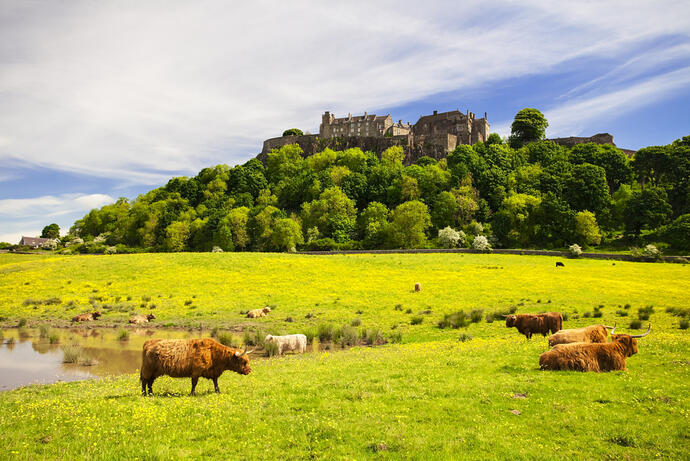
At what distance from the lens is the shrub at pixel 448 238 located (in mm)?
75562

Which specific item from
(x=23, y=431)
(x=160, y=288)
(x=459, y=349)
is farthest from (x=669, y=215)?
(x=23, y=431)

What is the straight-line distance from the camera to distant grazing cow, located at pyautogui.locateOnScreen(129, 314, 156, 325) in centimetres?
3109

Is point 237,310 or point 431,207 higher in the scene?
point 431,207

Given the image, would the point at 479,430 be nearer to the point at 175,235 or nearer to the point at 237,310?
the point at 237,310

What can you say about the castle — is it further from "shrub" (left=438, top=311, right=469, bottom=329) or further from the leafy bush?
the leafy bush

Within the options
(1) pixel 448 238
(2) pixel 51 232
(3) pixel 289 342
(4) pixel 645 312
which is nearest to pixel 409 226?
(1) pixel 448 238

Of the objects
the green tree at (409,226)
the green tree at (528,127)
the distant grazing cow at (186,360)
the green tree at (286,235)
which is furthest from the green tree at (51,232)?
the distant grazing cow at (186,360)

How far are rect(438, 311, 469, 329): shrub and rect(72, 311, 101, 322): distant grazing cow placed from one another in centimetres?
2544

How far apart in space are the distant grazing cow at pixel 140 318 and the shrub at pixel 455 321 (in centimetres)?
2119

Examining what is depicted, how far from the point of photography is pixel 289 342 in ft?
77.0

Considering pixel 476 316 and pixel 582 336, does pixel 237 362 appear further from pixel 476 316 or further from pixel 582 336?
pixel 476 316

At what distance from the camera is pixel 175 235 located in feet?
305

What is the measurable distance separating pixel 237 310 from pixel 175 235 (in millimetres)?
64318

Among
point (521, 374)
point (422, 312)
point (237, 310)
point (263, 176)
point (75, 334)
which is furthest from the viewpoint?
point (263, 176)
